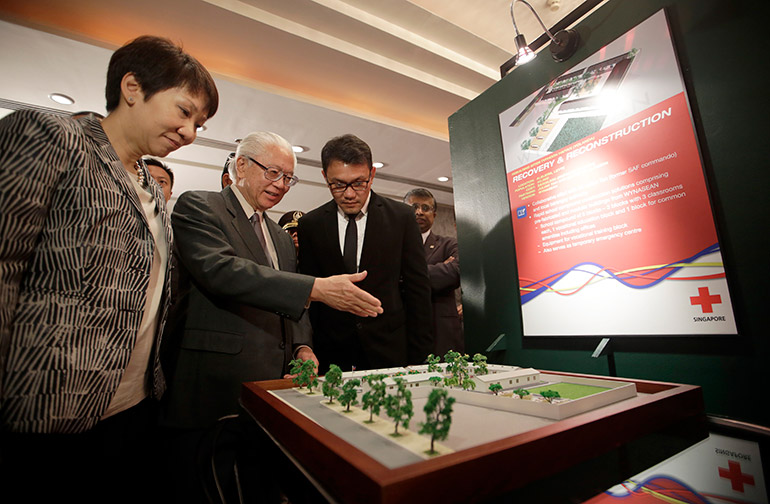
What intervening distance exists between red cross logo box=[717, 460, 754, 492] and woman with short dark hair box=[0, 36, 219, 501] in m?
1.42

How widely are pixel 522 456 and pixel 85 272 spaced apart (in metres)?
1.01

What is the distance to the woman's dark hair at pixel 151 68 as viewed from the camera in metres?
1.11

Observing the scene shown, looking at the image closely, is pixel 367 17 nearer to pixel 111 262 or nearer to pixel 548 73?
pixel 548 73

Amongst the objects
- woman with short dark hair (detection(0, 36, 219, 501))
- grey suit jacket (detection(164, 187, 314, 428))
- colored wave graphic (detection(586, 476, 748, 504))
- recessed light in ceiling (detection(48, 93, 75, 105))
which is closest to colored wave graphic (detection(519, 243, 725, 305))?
colored wave graphic (detection(586, 476, 748, 504))

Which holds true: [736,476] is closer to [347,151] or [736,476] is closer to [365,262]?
[365,262]

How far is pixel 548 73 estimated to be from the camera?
1.74 m

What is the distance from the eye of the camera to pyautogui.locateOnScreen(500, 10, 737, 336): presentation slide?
121 centimetres

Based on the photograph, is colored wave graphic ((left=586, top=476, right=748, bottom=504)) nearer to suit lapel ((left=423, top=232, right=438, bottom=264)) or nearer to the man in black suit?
the man in black suit

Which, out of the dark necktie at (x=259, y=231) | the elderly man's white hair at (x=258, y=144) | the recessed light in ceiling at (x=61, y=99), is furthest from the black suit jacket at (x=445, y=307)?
the recessed light in ceiling at (x=61, y=99)

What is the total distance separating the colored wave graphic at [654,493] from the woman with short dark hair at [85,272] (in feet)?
3.94

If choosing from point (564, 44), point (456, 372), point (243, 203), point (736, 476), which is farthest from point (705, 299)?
point (243, 203)

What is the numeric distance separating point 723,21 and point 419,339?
164cm

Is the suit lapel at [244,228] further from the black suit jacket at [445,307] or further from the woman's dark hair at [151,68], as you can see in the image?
the black suit jacket at [445,307]

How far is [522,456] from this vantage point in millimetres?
510
